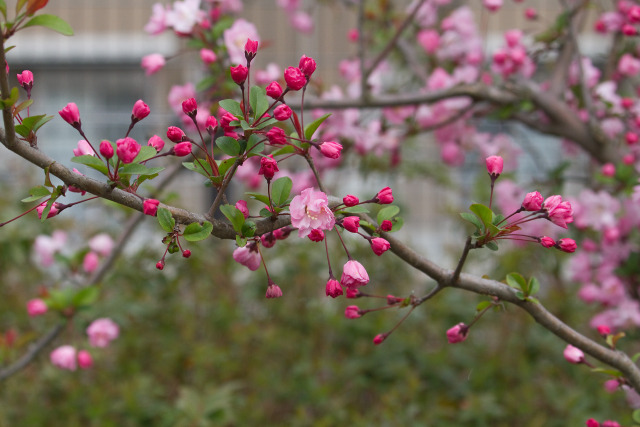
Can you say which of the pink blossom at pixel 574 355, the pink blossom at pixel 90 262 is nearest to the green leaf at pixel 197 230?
the pink blossom at pixel 574 355

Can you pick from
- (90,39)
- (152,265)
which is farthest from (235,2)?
(90,39)

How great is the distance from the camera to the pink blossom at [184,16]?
1.58 meters

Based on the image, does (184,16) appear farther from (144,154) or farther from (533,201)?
(533,201)

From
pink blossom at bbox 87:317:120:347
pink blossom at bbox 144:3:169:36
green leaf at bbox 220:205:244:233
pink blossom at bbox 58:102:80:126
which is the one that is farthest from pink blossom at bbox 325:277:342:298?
pink blossom at bbox 87:317:120:347

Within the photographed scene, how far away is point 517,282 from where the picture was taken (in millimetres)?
953

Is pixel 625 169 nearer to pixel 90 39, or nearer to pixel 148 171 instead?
pixel 148 171

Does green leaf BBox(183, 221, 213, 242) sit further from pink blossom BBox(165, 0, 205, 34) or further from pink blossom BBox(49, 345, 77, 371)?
pink blossom BBox(49, 345, 77, 371)

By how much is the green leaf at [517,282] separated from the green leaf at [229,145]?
1.53 feet

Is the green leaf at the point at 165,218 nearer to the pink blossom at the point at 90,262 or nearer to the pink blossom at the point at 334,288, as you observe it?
the pink blossom at the point at 334,288

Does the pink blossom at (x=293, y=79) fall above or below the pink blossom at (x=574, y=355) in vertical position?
above

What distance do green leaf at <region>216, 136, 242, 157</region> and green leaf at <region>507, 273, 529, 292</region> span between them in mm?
466

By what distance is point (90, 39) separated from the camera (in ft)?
22.7

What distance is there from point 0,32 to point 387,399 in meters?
1.71

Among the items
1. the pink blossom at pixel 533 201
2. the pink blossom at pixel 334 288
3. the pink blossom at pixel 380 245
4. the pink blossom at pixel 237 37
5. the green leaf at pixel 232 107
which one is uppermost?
the green leaf at pixel 232 107
